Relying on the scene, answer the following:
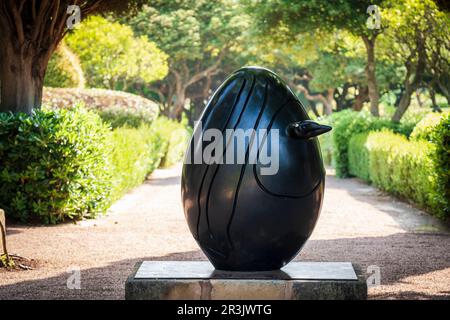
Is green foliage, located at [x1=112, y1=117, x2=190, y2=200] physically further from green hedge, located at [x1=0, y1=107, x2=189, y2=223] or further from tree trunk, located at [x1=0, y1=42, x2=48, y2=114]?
tree trunk, located at [x1=0, y1=42, x2=48, y2=114]

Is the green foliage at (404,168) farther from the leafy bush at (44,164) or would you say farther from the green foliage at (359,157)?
the leafy bush at (44,164)

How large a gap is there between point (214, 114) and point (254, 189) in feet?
2.33

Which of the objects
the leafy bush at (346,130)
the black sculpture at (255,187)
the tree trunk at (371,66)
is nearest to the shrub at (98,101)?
the leafy bush at (346,130)

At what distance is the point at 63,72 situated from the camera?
22.2 meters

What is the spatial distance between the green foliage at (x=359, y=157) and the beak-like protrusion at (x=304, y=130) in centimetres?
1386

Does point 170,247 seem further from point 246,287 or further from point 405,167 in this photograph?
point 405,167

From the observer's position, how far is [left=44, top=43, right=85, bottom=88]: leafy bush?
2164cm

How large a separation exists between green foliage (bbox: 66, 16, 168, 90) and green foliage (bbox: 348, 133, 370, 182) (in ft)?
32.7

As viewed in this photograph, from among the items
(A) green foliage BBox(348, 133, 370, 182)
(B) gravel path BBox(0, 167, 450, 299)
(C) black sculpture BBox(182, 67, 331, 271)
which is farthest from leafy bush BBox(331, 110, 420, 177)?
(C) black sculpture BBox(182, 67, 331, 271)

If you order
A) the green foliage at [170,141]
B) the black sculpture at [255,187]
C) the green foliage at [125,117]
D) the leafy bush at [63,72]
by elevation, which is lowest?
the green foliage at [170,141]

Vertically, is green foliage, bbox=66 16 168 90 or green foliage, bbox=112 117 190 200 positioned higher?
green foliage, bbox=66 16 168 90

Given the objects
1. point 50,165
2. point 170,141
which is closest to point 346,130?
point 170,141

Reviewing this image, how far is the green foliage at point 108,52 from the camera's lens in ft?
95.0

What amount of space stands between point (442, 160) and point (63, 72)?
13293 millimetres
